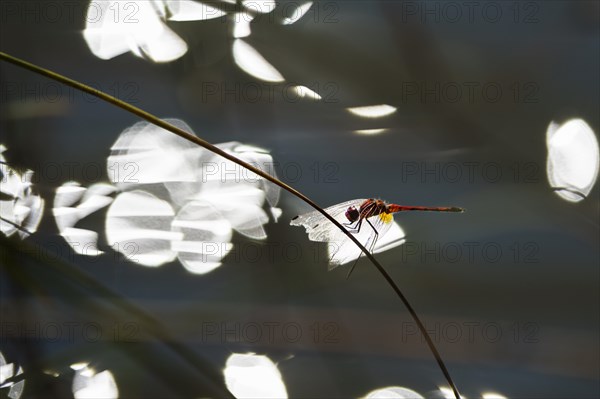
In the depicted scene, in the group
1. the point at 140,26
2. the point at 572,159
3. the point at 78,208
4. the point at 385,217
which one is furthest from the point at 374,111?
the point at 78,208

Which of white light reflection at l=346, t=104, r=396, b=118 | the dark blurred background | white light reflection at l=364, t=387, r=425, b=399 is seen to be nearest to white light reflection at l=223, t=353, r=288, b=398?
the dark blurred background

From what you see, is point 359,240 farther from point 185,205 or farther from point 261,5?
point 261,5

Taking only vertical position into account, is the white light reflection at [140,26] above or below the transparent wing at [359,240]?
above

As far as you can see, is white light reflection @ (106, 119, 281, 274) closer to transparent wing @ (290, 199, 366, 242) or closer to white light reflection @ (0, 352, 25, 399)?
transparent wing @ (290, 199, 366, 242)

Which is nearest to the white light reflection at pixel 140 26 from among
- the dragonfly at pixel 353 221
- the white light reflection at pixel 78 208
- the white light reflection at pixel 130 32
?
the white light reflection at pixel 130 32

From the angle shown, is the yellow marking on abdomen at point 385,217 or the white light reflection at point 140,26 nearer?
the yellow marking on abdomen at point 385,217

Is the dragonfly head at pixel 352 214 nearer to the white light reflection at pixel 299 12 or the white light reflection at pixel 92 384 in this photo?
the white light reflection at pixel 299 12
